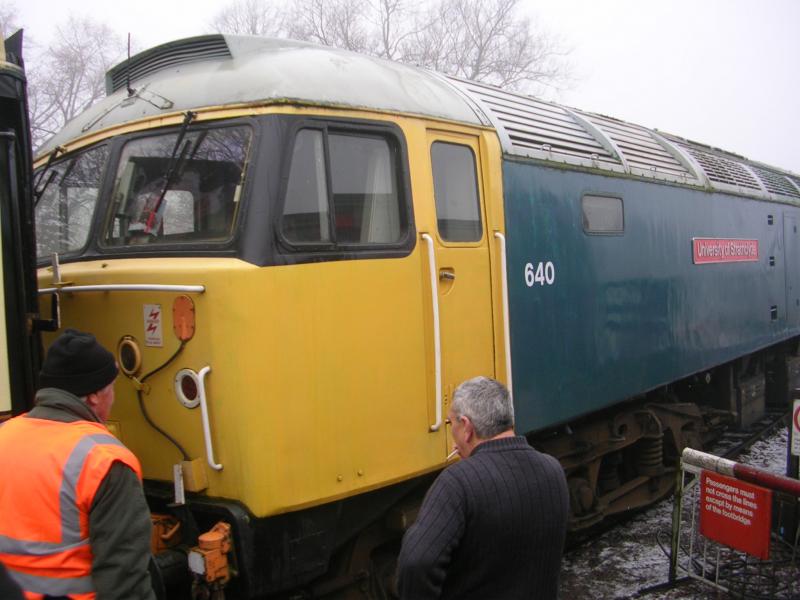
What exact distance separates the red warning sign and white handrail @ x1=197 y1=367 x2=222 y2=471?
10.3ft

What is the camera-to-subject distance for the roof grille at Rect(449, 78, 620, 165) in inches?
188

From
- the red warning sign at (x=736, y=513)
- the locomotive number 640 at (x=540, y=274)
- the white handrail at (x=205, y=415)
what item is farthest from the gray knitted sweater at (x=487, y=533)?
the red warning sign at (x=736, y=513)

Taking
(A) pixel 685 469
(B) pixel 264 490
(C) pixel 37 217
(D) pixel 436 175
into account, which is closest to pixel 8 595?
(B) pixel 264 490

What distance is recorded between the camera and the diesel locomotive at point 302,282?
3.27 metres

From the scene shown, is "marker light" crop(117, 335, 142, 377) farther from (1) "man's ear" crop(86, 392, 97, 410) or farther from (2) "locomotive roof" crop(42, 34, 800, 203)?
(2) "locomotive roof" crop(42, 34, 800, 203)

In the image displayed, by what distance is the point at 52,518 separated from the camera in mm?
2273

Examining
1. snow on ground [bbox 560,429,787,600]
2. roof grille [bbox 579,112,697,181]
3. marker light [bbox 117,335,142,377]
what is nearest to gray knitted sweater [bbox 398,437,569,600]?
marker light [bbox 117,335,142,377]

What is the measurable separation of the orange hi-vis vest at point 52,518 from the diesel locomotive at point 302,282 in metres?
0.91

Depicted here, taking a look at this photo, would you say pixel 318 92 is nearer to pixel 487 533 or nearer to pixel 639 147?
pixel 487 533

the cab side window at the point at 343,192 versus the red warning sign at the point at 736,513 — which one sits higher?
the cab side window at the point at 343,192

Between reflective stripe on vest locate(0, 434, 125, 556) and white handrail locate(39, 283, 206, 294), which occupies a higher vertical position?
white handrail locate(39, 283, 206, 294)

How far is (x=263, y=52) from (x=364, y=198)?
94 cm

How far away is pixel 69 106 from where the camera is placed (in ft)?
83.3

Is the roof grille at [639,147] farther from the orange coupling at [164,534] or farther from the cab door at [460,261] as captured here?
the orange coupling at [164,534]
